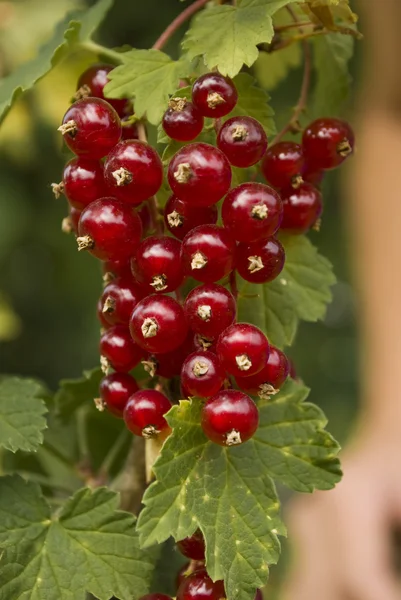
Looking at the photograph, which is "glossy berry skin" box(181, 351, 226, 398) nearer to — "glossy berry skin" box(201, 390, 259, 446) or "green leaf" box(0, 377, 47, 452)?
"glossy berry skin" box(201, 390, 259, 446)

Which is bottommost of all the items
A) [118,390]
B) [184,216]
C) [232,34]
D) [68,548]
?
[68,548]

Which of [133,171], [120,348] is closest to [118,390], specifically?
[120,348]

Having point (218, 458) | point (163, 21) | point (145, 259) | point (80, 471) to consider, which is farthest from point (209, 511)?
point (163, 21)

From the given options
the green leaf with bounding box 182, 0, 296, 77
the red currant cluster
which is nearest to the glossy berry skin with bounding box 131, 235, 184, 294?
the red currant cluster

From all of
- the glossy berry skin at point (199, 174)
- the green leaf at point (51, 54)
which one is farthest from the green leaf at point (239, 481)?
the green leaf at point (51, 54)

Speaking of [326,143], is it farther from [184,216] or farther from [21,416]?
[21,416]

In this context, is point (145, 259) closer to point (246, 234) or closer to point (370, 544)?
point (246, 234)

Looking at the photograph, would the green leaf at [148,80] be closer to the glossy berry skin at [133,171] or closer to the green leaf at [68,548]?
the glossy berry skin at [133,171]
